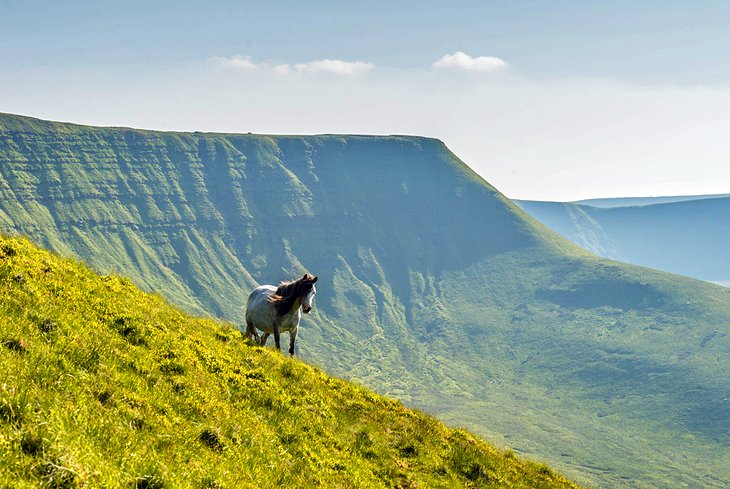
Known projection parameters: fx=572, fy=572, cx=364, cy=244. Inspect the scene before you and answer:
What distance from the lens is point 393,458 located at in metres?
18.6

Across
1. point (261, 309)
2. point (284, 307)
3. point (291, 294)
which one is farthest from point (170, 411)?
point (261, 309)

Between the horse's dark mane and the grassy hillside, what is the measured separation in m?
4.07

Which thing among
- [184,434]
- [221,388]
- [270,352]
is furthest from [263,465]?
[270,352]

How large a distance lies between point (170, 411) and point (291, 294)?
16.2 m

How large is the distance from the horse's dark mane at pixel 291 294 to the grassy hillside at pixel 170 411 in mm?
4073

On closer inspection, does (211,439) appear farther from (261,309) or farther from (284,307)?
(261,309)

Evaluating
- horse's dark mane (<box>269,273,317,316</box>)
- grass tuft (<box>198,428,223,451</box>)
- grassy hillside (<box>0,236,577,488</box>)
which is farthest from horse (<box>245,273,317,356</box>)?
grass tuft (<box>198,428,223,451</box>)

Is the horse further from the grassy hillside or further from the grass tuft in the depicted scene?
the grass tuft

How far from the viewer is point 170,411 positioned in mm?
12320

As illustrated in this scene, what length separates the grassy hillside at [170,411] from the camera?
8641 mm

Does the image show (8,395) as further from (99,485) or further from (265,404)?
(265,404)

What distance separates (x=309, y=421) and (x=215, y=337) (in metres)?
5.76

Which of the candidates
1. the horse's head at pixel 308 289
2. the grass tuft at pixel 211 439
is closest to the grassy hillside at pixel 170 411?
the grass tuft at pixel 211 439

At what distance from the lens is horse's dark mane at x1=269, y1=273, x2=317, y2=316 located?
28031 millimetres
